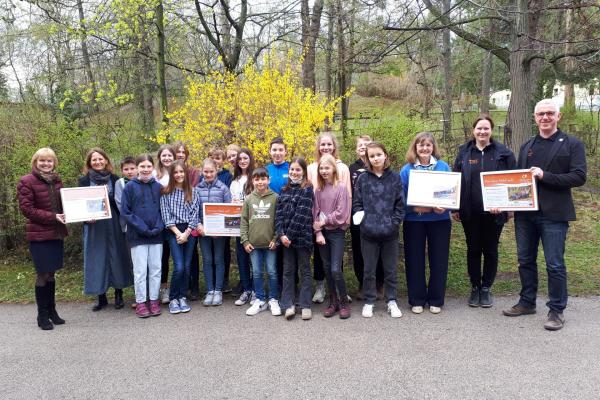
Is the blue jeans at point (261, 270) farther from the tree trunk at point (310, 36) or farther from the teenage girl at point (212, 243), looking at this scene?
the tree trunk at point (310, 36)

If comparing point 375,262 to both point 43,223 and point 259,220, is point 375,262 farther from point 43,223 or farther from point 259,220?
point 43,223

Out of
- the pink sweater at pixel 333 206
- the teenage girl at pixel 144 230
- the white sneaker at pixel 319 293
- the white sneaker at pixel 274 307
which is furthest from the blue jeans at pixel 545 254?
the teenage girl at pixel 144 230

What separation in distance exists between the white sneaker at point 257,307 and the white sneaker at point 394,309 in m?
1.39

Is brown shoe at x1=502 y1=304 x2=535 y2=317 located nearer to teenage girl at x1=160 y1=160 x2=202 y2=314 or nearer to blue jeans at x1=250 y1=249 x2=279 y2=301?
blue jeans at x1=250 y1=249 x2=279 y2=301

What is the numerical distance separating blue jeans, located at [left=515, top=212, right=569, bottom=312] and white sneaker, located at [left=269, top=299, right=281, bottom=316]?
2.58 metres

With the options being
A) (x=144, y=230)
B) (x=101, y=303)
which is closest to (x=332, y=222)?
(x=144, y=230)

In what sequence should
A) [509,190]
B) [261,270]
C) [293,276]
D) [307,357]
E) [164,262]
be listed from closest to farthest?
[307,357], [509,190], [293,276], [261,270], [164,262]

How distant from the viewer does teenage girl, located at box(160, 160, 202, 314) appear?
4.80m

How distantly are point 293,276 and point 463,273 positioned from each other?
2576 mm

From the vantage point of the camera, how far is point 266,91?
253 inches

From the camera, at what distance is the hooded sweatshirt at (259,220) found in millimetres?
4629

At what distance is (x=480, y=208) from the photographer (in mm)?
4488

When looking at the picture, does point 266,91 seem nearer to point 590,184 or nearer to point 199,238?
point 199,238

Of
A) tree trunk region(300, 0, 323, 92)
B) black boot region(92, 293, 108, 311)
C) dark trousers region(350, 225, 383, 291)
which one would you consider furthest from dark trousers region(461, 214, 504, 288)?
tree trunk region(300, 0, 323, 92)
